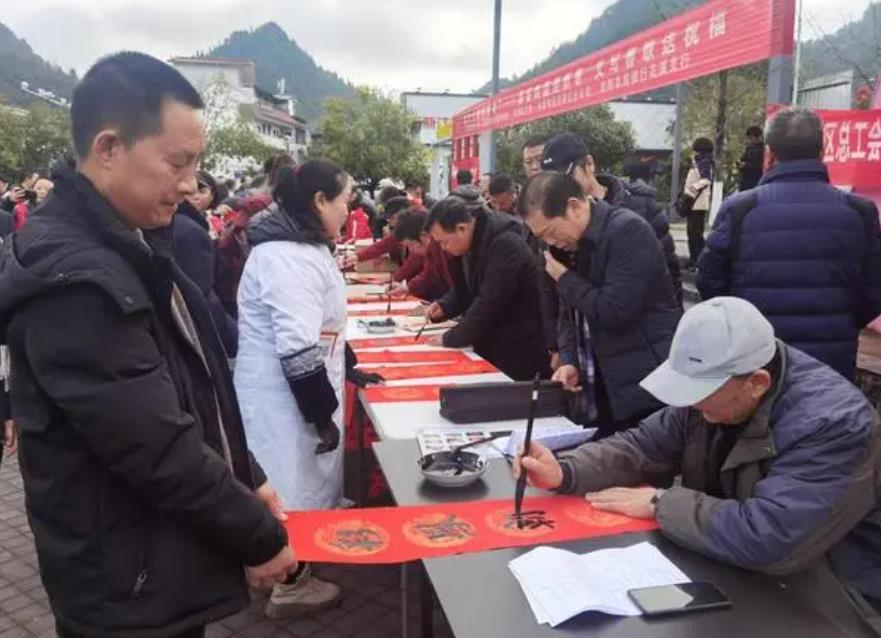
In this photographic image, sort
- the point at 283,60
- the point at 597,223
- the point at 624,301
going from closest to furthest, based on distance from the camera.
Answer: the point at 624,301
the point at 597,223
the point at 283,60

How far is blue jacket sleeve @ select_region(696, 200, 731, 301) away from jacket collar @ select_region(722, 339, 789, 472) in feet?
3.88

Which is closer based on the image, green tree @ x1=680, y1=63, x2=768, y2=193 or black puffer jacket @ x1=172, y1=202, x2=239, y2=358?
black puffer jacket @ x1=172, y1=202, x2=239, y2=358

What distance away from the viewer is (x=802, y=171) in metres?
2.52

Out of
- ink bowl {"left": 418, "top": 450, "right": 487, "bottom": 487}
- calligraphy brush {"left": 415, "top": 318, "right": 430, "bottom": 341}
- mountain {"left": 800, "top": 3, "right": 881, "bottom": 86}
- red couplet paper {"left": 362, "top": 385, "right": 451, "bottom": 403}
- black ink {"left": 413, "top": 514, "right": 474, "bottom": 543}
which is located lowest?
black ink {"left": 413, "top": 514, "right": 474, "bottom": 543}

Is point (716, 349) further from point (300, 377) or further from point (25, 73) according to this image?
point (25, 73)

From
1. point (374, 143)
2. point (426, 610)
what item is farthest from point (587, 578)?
point (374, 143)

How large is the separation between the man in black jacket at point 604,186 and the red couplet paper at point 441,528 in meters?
1.18

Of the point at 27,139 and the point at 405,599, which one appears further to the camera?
the point at 27,139

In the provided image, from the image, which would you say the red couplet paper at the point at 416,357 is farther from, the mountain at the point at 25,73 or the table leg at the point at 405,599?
the mountain at the point at 25,73

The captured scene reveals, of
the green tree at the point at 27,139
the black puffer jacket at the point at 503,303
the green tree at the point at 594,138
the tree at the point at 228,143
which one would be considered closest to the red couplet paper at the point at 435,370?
the black puffer jacket at the point at 503,303

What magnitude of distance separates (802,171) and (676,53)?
255 cm

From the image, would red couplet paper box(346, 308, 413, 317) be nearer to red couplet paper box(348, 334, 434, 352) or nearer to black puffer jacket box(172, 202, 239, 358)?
red couplet paper box(348, 334, 434, 352)

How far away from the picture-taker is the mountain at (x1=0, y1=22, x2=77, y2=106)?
62.8 metres

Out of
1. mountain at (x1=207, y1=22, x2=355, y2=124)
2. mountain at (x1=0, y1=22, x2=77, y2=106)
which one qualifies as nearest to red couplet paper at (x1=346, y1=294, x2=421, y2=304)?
mountain at (x1=0, y1=22, x2=77, y2=106)
